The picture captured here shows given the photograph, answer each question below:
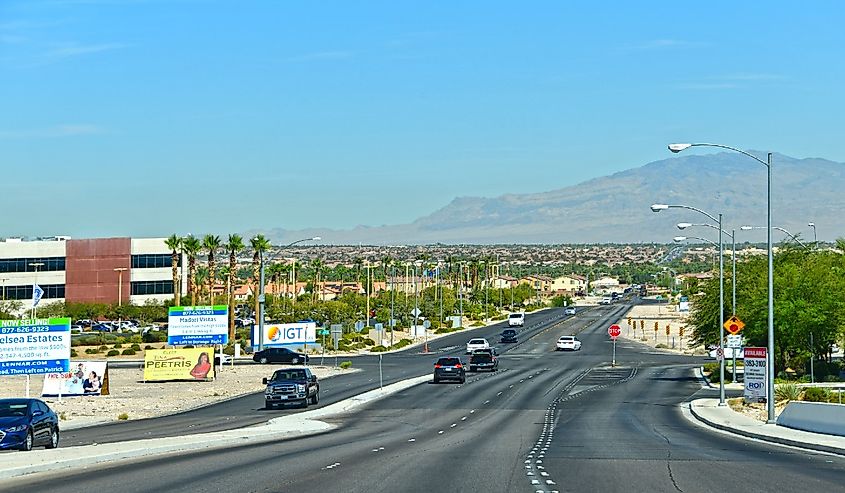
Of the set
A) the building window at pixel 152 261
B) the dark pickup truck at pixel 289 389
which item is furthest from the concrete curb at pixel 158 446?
the building window at pixel 152 261

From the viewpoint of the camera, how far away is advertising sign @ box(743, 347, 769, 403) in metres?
42.0

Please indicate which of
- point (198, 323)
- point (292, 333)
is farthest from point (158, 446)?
point (292, 333)

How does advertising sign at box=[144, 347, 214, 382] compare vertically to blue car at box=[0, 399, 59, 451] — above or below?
below

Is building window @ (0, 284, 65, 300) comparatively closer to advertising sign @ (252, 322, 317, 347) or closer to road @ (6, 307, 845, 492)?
advertising sign @ (252, 322, 317, 347)

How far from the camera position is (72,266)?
13588 centimetres

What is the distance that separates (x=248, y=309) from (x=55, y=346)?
380 ft

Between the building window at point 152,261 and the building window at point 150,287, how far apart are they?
2.04 meters

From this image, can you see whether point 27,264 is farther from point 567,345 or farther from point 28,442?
point 28,442

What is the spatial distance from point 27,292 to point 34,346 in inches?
3658

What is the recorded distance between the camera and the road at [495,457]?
66.9ft

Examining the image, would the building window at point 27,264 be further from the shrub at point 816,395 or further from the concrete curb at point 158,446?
the shrub at point 816,395

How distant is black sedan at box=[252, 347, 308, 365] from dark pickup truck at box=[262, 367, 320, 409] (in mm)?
30377

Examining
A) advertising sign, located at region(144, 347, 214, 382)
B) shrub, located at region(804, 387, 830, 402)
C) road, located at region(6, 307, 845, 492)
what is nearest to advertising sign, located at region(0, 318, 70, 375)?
road, located at region(6, 307, 845, 492)

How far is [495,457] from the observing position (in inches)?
1038
